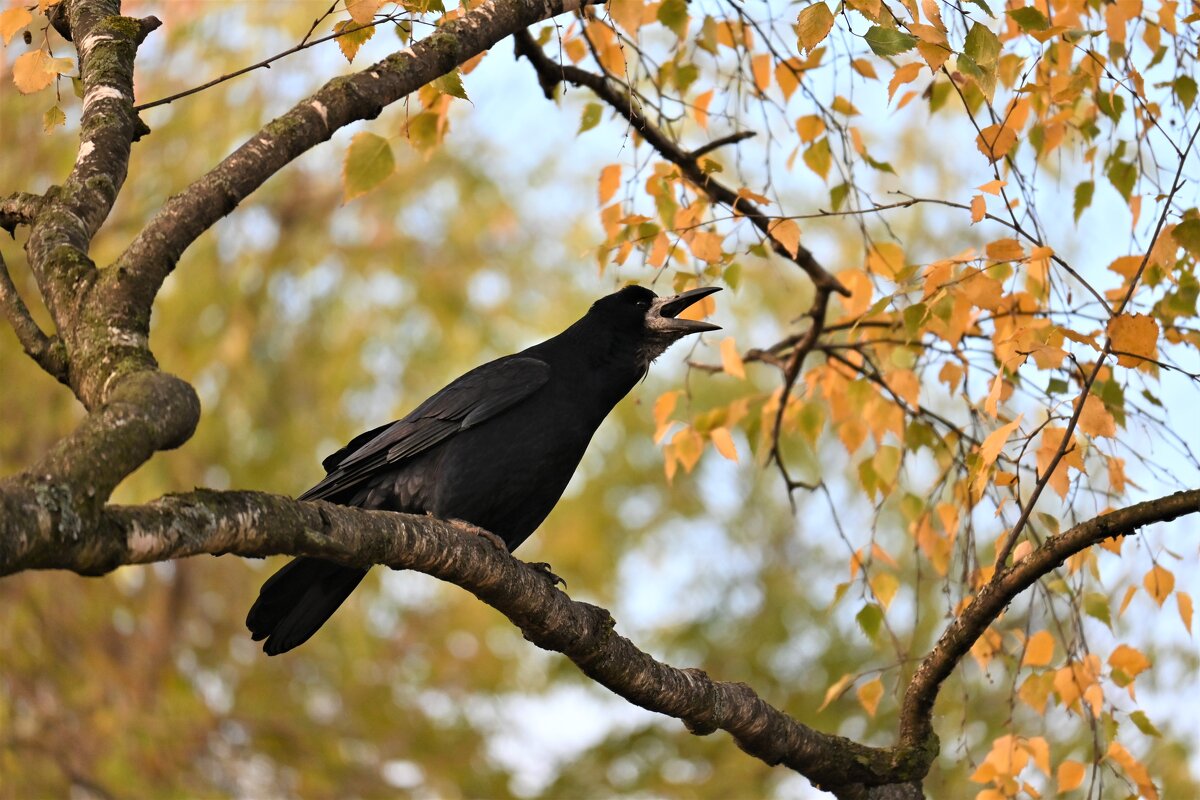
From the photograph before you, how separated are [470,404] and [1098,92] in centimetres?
219

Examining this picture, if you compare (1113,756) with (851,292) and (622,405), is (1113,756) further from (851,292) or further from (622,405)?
(622,405)

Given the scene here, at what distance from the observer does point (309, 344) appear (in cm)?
890

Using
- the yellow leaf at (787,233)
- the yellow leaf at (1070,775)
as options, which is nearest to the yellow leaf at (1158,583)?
the yellow leaf at (1070,775)

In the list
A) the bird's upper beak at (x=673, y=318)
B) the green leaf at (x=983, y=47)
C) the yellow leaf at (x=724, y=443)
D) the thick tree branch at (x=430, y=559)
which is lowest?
the thick tree branch at (x=430, y=559)

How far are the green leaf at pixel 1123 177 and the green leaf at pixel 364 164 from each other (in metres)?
2.12

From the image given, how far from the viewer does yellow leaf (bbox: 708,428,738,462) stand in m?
3.90

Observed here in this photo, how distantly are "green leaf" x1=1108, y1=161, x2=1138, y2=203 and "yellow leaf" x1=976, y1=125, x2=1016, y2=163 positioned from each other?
2.74ft

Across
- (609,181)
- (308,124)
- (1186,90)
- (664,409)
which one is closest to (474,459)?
(664,409)

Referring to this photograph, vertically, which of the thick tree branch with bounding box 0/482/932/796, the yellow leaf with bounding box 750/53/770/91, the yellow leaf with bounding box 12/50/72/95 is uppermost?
the yellow leaf with bounding box 750/53/770/91

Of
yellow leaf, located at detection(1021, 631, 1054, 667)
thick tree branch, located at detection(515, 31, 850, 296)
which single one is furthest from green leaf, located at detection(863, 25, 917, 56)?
yellow leaf, located at detection(1021, 631, 1054, 667)

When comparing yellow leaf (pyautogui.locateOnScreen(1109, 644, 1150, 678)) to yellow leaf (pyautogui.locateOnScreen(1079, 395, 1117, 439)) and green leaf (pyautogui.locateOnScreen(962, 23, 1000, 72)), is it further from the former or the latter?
green leaf (pyautogui.locateOnScreen(962, 23, 1000, 72))

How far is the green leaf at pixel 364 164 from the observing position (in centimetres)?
387

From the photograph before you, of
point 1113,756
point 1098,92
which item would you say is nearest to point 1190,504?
point 1113,756

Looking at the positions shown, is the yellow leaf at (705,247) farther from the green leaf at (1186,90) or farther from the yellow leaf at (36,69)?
the yellow leaf at (36,69)
